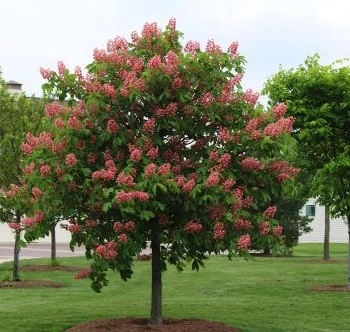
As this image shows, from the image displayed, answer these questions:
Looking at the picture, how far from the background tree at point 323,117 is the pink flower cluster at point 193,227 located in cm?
739

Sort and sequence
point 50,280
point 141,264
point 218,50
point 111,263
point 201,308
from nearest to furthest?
point 111,263 < point 218,50 < point 201,308 < point 50,280 < point 141,264

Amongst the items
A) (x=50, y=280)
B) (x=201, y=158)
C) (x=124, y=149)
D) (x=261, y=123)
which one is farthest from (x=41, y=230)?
(x=50, y=280)

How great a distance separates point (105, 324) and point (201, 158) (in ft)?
9.96

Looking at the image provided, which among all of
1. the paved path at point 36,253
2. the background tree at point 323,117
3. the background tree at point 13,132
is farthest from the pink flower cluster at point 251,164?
the paved path at point 36,253

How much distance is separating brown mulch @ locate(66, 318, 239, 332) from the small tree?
850 millimetres

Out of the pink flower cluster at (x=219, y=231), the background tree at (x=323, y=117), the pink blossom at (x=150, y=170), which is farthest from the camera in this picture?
the background tree at (x=323, y=117)

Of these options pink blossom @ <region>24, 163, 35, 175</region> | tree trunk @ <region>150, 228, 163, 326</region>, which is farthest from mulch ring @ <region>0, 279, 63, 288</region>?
pink blossom @ <region>24, 163, 35, 175</region>

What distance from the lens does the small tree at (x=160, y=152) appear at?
30.6ft

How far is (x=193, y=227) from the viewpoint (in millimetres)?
9383

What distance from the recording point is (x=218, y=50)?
9.91 meters

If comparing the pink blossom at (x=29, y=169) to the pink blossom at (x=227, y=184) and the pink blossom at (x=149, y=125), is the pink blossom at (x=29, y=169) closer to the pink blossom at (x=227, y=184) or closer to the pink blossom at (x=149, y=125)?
the pink blossom at (x=149, y=125)

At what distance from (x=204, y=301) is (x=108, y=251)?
6.86 m

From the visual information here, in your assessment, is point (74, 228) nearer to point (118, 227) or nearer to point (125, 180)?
point (118, 227)

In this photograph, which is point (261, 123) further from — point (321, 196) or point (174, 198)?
point (321, 196)
